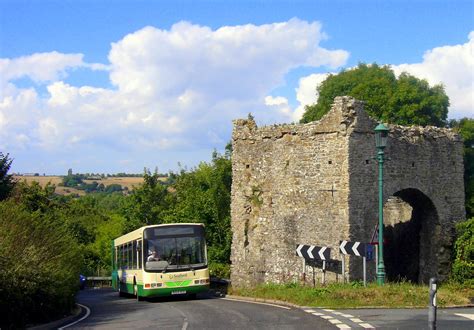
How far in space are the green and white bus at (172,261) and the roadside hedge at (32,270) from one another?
302cm

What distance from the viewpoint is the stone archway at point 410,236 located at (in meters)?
27.3

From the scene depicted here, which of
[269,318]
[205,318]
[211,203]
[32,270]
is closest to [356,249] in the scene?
[269,318]

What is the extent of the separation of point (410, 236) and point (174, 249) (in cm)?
1107

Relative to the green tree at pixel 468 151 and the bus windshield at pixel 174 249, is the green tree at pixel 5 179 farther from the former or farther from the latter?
the green tree at pixel 468 151

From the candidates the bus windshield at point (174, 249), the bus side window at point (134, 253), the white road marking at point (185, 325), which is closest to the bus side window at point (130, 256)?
the bus side window at point (134, 253)

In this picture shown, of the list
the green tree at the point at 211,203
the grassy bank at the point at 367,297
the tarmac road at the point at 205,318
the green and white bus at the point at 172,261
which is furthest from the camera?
the green tree at the point at 211,203

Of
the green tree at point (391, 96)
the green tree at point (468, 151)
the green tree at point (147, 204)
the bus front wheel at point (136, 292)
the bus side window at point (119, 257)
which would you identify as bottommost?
the bus front wheel at point (136, 292)

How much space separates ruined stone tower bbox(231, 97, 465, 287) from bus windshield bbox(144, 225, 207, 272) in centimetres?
413

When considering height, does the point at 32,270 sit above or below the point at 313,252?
above

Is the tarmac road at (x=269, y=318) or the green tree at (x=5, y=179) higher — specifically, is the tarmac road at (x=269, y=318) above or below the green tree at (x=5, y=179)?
below

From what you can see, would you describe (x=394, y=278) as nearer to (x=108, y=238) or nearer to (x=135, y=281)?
(x=135, y=281)

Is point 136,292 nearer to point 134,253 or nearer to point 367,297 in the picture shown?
point 134,253

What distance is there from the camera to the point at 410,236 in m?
29.3

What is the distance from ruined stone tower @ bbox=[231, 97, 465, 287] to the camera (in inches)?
963
